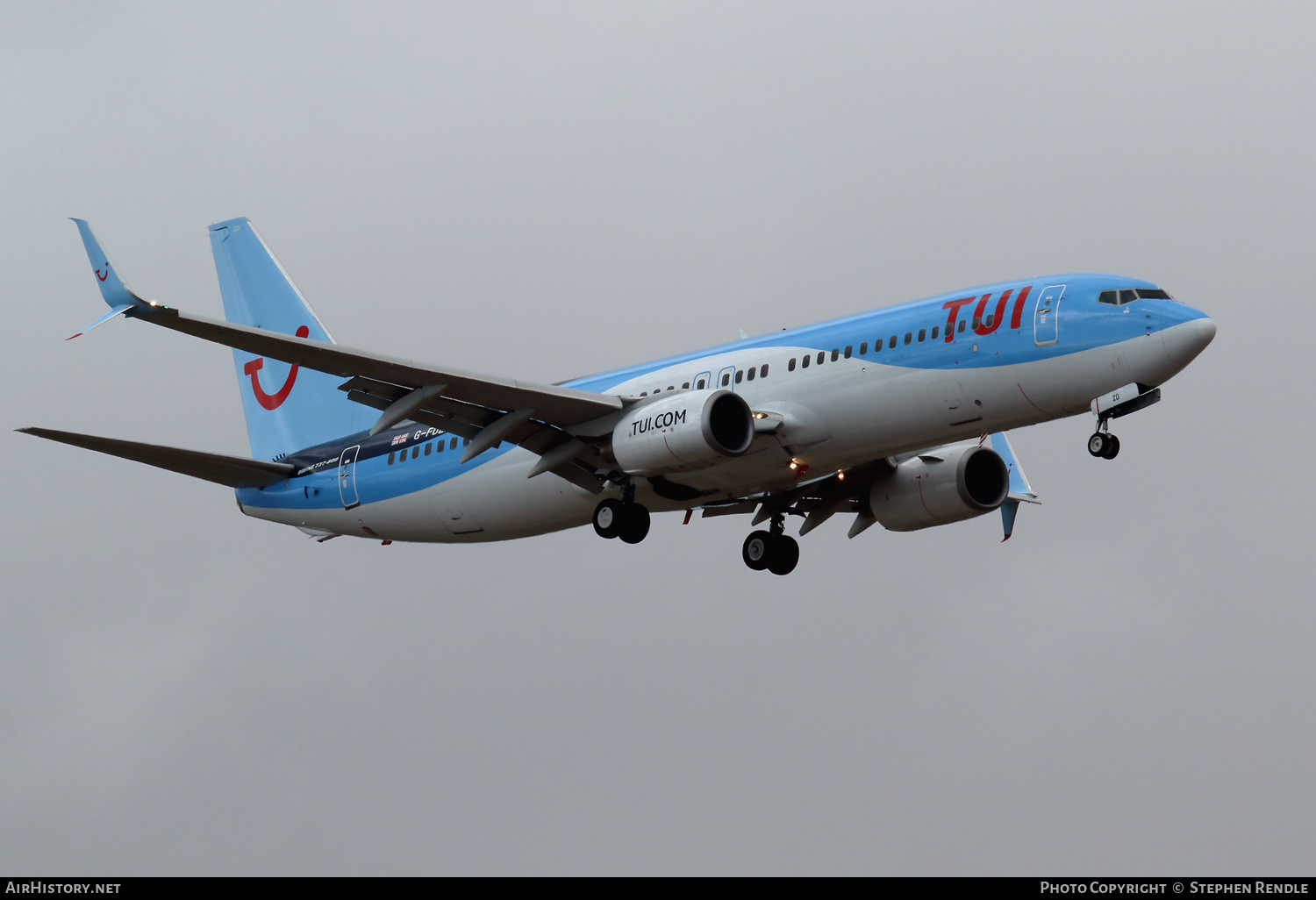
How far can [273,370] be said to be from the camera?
46.1m

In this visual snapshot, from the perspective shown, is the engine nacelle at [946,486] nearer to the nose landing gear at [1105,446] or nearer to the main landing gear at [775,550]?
the main landing gear at [775,550]

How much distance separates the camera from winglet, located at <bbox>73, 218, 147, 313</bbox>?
91.4ft

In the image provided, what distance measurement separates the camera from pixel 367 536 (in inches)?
1593

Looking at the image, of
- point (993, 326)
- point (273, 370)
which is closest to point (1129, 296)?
point (993, 326)

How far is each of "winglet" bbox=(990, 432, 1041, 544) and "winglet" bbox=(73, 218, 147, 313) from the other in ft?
66.3

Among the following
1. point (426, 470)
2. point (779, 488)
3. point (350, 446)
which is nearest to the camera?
point (779, 488)

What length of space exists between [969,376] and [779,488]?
6.31 meters

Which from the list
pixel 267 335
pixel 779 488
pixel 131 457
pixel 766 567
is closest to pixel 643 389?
pixel 779 488

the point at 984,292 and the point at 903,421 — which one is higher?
the point at 984,292

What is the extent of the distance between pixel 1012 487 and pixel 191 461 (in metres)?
20.5

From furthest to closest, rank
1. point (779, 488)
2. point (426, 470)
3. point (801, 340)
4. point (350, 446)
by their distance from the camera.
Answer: point (350, 446) < point (426, 470) < point (779, 488) < point (801, 340)

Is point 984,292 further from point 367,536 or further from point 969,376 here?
point 367,536

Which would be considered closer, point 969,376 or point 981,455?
point 969,376

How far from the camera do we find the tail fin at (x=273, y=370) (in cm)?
4338
